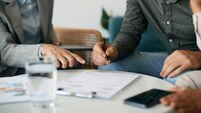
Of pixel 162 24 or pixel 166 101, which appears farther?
pixel 162 24

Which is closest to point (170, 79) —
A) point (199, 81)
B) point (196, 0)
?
point (199, 81)

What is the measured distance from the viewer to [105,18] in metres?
2.81

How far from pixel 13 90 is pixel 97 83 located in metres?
0.25

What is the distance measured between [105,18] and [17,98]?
6.54ft

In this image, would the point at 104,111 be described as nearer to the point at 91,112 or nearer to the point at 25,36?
the point at 91,112

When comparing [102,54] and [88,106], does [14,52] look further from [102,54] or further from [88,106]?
[88,106]

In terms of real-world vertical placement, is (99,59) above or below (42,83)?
below

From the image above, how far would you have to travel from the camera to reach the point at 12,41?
1.38 metres

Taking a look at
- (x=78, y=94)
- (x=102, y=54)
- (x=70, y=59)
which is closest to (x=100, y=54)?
(x=102, y=54)

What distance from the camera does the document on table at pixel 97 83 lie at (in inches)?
36.6

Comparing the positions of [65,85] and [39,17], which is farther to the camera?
[39,17]

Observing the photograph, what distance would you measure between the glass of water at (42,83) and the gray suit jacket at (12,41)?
1.36ft

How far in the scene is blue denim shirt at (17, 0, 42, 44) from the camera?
1506 mm

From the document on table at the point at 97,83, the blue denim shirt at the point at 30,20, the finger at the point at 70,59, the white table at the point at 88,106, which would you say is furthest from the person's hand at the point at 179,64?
the blue denim shirt at the point at 30,20
